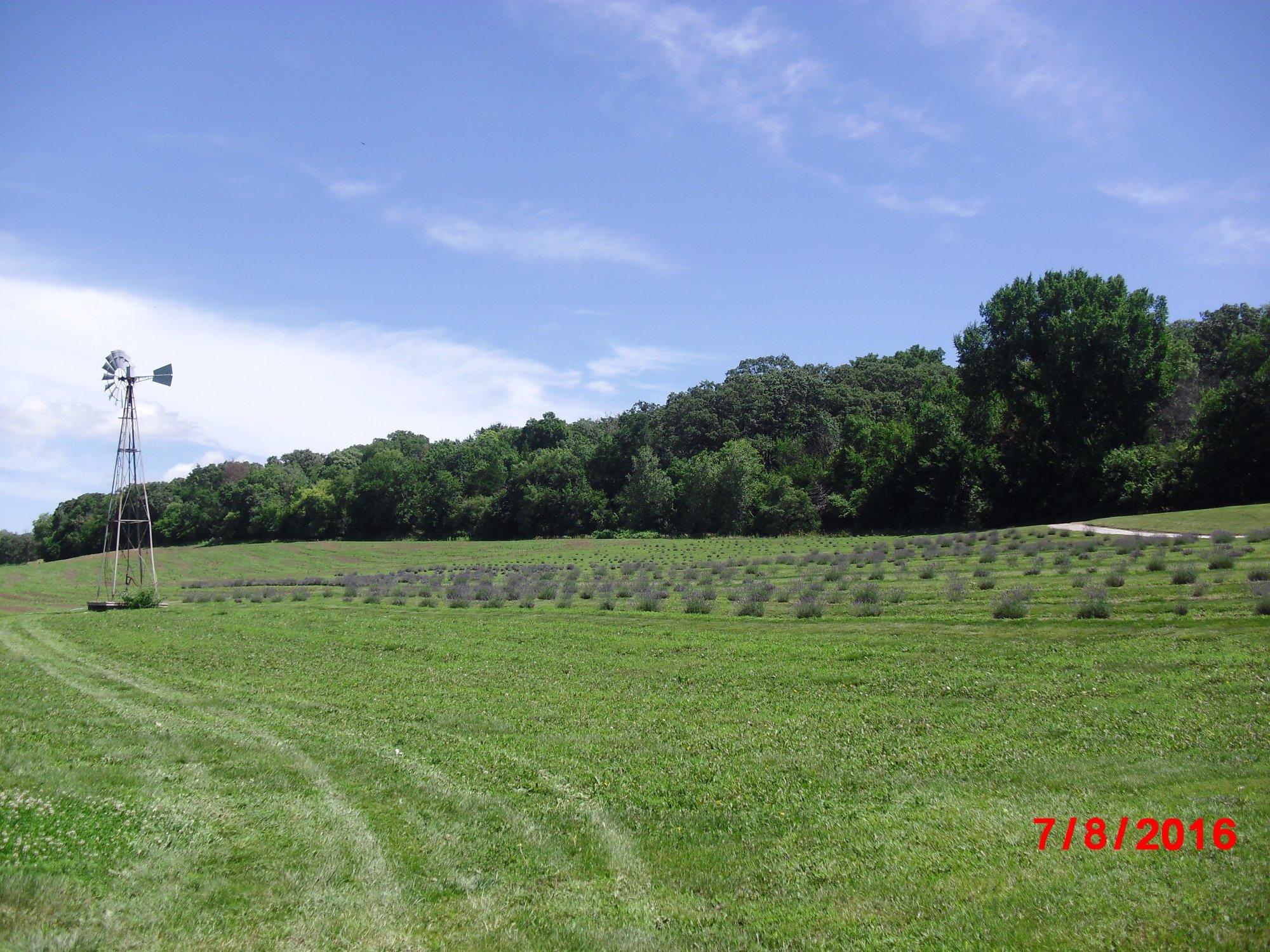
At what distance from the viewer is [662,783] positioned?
8.38 meters

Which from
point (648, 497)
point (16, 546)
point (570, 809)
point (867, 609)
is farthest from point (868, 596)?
point (16, 546)

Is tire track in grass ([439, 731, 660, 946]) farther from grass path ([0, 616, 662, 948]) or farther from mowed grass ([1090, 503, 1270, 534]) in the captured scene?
mowed grass ([1090, 503, 1270, 534])

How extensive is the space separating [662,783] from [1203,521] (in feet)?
144

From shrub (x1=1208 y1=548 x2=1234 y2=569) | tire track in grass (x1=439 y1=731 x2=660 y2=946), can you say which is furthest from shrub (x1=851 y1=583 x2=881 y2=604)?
tire track in grass (x1=439 y1=731 x2=660 y2=946)

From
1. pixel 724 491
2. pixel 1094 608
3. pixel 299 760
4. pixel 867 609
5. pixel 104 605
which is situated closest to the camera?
pixel 299 760

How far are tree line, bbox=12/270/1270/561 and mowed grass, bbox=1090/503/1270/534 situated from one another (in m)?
11.9

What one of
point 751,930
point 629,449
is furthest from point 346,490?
point 751,930

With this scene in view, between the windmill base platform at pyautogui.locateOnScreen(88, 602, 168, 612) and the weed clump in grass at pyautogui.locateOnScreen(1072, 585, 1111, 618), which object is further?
the windmill base platform at pyautogui.locateOnScreen(88, 602, 168, 612)

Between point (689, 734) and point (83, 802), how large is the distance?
6482 mm

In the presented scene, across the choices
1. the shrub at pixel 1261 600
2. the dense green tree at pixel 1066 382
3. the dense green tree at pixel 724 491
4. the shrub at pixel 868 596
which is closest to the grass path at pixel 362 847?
the shrub at pixel 1261 600

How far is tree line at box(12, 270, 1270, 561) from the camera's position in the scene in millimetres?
60156

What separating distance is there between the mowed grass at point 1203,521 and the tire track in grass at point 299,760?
3879 centimetres

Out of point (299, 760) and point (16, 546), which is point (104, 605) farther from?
point (16, 546)

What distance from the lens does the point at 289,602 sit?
32.6 metres
